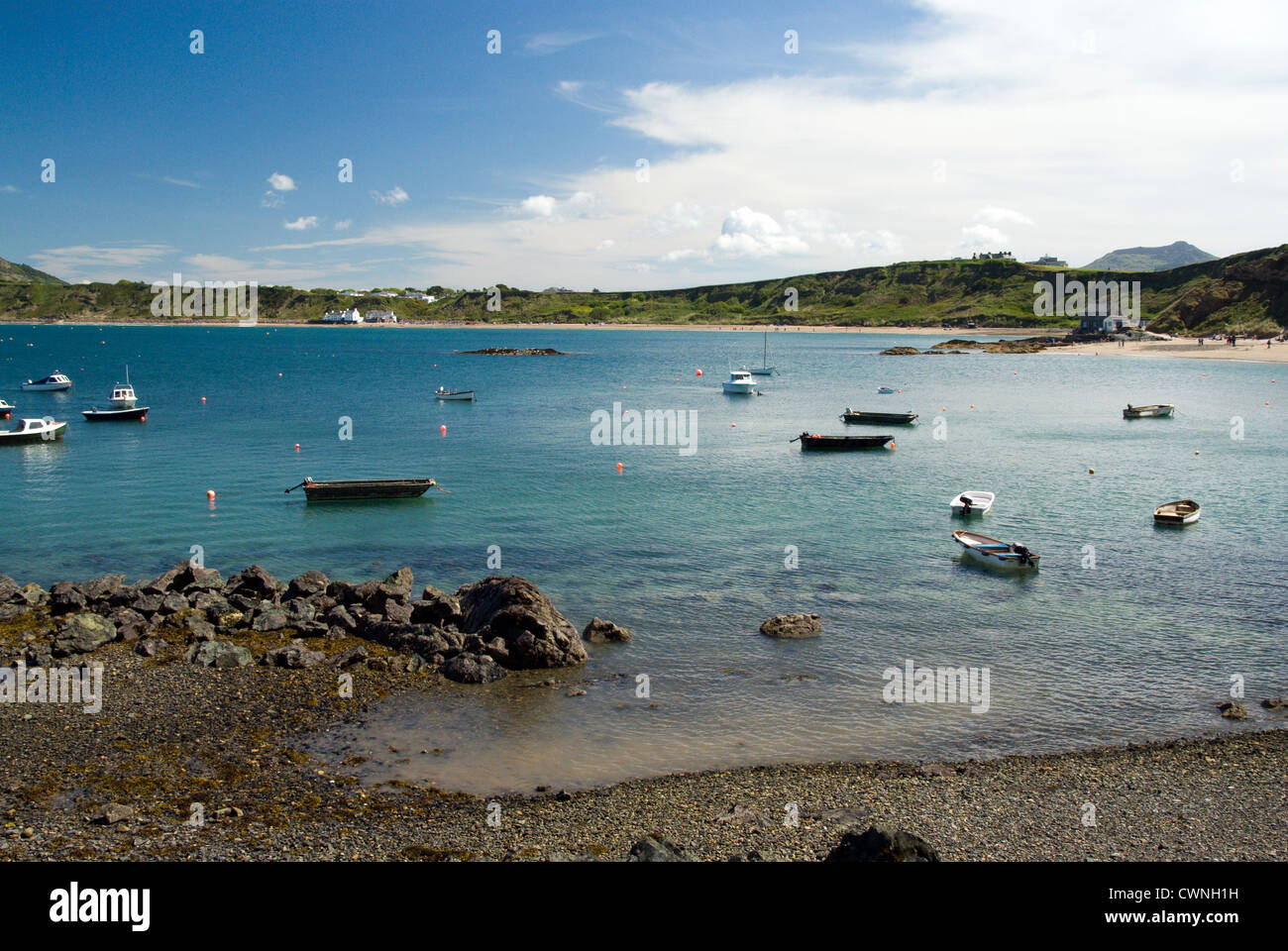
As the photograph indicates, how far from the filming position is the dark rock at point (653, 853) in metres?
11.9

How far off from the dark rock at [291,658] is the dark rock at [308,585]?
428cm

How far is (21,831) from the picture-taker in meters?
13.4

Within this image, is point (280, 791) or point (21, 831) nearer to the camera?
point (21, 831)

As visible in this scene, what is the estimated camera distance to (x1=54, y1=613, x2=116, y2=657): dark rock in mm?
21288

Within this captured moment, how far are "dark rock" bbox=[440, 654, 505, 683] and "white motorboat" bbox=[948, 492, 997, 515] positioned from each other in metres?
23.3

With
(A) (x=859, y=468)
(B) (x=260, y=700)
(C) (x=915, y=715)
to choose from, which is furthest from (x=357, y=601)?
(A) (x=859, y=468)

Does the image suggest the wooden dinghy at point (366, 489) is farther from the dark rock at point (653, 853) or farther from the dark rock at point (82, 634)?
the dark rock at point (653, 853)

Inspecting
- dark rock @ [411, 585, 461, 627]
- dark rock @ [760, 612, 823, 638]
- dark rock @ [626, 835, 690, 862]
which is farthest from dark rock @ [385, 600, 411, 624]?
dark rock @ [626, 835, 690, 862]

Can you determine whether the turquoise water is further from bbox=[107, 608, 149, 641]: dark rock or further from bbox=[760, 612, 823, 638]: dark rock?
bbox=[107, 608, 149, 641]: dark rock

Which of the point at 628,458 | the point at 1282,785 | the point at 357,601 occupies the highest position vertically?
the point at 628,458

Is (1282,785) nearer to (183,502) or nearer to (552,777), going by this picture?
(552,777)

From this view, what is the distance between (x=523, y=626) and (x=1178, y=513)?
1120 inches

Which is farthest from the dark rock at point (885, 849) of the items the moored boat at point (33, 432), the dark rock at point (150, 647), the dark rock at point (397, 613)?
the moored boat at point (33, 432)

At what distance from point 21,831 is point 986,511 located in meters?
34.7
